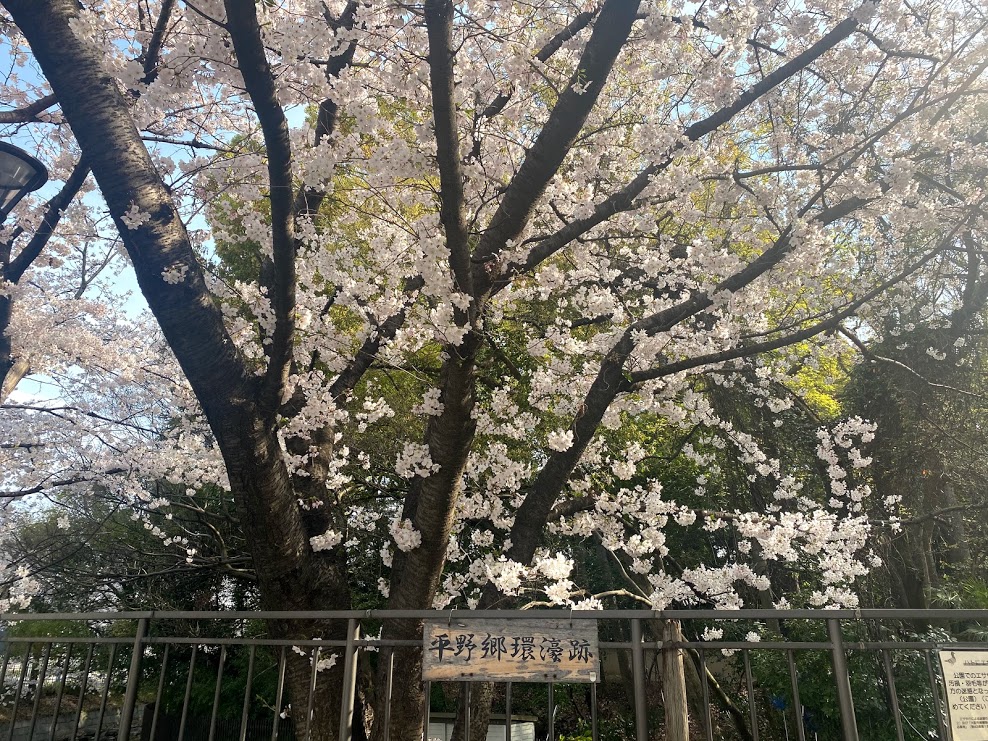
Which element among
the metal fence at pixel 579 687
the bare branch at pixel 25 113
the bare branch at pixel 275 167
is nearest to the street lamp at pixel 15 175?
the bare branch at pixel 25 113

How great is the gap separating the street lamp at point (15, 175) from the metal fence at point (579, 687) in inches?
126

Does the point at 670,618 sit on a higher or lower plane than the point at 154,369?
lower

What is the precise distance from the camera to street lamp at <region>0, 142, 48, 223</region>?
4793 millimetres

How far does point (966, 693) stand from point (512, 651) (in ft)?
6.46

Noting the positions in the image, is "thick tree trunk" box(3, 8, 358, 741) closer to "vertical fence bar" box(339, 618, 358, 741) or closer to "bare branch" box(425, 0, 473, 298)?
"vertical fence bar" box(339, 618, 358, 741)

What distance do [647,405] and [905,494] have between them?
18.0 ft

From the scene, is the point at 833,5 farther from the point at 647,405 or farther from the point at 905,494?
the point at 905,494

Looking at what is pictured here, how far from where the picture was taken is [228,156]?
231 inches

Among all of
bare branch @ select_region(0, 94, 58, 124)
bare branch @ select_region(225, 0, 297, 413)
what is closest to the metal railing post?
bare branch @ select_region(225, 0, 297, 413)

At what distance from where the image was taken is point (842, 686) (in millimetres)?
2822

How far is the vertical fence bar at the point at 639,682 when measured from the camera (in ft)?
9.57

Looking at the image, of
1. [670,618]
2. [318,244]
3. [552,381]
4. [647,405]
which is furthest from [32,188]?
[647,405]

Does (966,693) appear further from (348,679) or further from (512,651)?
(348,679)

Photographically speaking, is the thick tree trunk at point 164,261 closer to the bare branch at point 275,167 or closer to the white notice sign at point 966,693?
the bare branch at point 275,167
